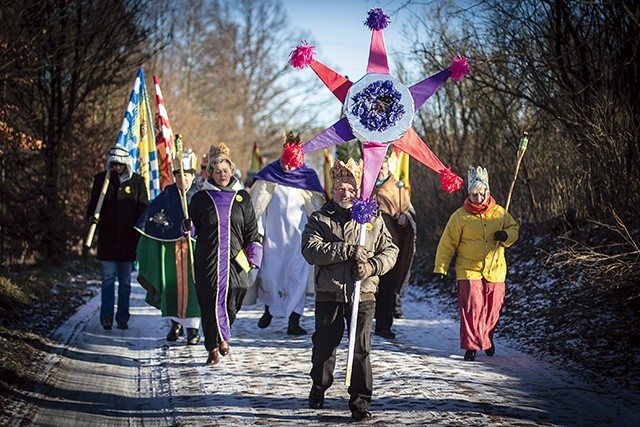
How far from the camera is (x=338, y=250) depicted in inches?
267

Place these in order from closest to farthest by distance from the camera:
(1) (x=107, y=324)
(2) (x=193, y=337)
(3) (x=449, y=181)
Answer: (3) (x=449, y=181), (2) (x=193, y=337), (1) (x=107, y=324)

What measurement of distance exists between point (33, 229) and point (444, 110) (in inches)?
365

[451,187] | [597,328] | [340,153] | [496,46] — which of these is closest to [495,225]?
[597,328]

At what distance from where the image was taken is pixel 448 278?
15.9m

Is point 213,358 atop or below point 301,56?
below

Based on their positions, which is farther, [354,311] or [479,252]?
[479,252]

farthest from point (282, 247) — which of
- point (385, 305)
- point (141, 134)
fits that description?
point (141, 134)

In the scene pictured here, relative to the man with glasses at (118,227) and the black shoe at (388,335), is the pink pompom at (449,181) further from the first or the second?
the man with glasses at (118,227)

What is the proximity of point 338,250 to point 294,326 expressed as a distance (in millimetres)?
4235

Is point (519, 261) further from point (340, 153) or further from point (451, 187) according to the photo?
point (340, 153)

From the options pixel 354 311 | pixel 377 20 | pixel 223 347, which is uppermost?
pixel 377 20

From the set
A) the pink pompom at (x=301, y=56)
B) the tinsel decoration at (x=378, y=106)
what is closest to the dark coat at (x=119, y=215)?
the pink pompom at (x=301, y=56)

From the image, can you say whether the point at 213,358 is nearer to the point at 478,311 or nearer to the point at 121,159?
the point at 478,311

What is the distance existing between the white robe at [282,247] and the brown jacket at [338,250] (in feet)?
13.2
